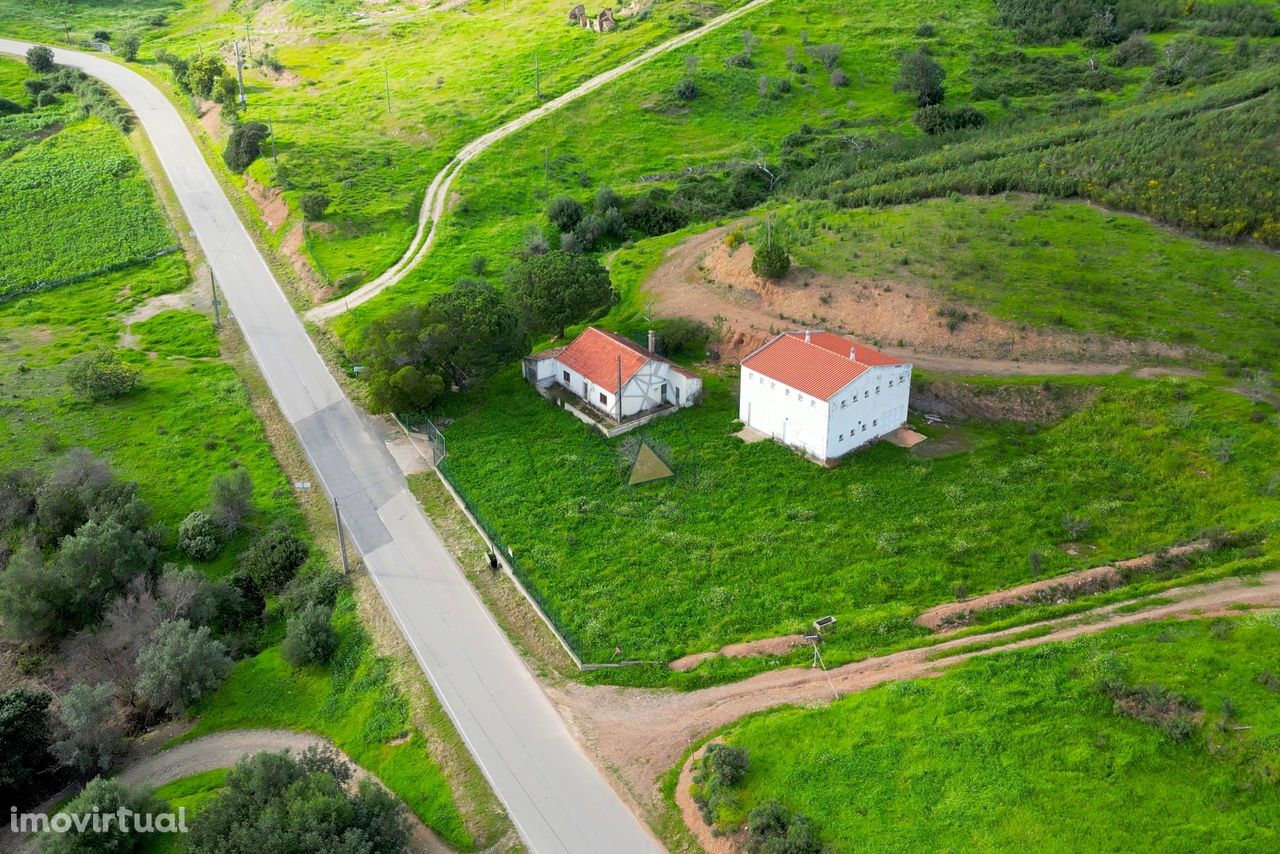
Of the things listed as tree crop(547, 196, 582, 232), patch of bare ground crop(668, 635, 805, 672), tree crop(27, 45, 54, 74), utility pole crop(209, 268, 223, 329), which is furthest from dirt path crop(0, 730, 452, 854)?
tree crop(27, 45, 54, 74)

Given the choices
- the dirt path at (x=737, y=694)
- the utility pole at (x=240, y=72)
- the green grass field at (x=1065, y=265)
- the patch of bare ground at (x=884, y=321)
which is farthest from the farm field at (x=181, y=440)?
the green grass field at (x=1065, y=265)

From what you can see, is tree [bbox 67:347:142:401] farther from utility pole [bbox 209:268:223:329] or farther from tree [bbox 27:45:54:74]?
tree [bbox 27:45:54:74]

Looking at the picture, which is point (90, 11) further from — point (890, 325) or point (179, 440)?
point (890, 325)

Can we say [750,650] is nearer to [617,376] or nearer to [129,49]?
[617,376]

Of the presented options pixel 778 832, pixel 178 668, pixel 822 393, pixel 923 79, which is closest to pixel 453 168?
pixel 923 79

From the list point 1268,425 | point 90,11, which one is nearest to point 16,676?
point 1268,425

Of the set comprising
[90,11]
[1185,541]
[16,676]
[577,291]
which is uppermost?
[90,11]

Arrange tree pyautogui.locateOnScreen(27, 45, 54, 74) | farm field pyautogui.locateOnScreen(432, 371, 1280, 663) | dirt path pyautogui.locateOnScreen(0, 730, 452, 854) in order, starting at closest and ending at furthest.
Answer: dirt path pyautogui.locateOnScreen(0, 730, 452, 854) → farm field pyautogui.locateOnScreen(432, 371, 1280, 663) → tree pyautogui.locateOnScreen(27, 45, 54, 74)

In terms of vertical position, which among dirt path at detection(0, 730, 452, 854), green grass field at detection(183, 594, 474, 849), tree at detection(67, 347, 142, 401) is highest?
tree at detection(67, 347, 142, 401)
